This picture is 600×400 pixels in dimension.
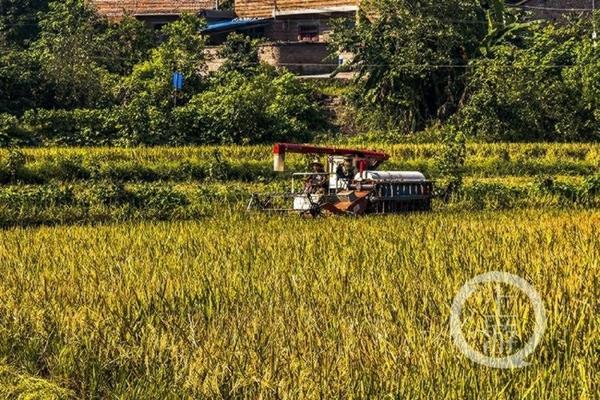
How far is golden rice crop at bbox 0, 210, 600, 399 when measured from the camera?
11.7 ft

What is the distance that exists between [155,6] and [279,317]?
25.6 m

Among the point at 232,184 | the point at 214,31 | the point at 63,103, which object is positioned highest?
the point at 214,31

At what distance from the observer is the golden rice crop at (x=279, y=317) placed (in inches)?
140

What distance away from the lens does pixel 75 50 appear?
23.1 metres

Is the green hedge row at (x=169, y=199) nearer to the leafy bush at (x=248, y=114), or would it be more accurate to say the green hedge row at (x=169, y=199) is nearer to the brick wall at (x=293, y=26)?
the leafy bush at (x=248, y=114)

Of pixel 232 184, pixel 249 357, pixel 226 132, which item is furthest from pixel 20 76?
pixel 249 357

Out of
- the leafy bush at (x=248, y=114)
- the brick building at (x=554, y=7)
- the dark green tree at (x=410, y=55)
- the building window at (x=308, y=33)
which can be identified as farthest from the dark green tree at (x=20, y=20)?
the brick building at (x=554, y=7)

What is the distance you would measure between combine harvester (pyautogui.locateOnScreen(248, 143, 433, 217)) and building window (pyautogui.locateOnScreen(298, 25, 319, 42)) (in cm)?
1392

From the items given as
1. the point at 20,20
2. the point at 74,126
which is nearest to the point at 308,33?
the point at 20,20

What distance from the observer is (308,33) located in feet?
90.5

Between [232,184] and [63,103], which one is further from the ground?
[63,103]

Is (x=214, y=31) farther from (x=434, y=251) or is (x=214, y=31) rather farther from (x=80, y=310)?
(x=80, y=310)

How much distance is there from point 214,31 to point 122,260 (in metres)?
21.1

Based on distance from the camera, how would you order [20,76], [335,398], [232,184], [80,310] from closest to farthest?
[335,398] → [80,310] → [232,184] → [20,76]
